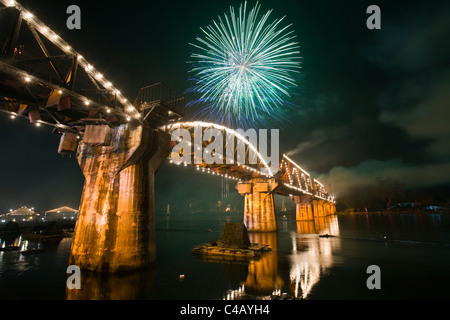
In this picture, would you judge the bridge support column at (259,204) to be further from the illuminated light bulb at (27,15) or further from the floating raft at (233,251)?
the illuminated light bulb at (27,15)

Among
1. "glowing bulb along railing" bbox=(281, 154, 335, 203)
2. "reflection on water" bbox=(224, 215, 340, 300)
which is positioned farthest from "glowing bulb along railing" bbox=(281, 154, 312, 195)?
"reflection on water" bbox=(224, 215, 340, 300)

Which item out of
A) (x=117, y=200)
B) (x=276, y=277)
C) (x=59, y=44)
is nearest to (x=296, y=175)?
(x=276, y=277)

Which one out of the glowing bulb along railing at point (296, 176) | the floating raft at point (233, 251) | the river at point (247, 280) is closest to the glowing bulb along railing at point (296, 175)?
the glowing bulb along railing at point (296, 176)

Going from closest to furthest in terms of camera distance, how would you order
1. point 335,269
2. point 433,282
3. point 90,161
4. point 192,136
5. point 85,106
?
point 85,106, point 433,282, point 90,161, point 335,269, point 192,136
